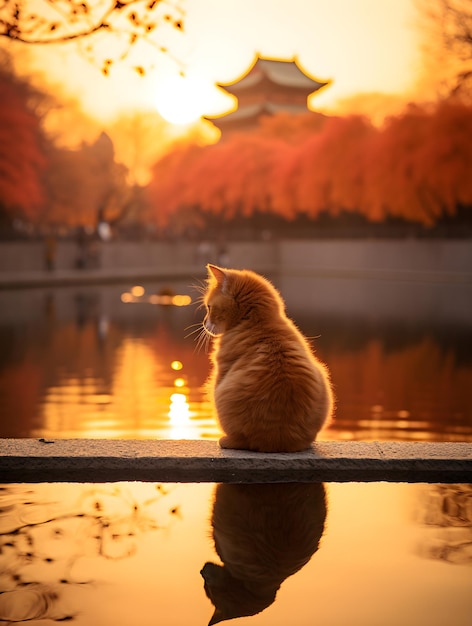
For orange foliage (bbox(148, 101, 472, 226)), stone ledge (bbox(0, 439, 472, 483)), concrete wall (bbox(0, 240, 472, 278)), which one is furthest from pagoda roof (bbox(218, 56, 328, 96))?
stone ledge (bbox(0, 439, 472, 483))

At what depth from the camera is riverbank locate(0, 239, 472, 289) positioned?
33.9m

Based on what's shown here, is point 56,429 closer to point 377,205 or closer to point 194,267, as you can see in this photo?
point 377,205

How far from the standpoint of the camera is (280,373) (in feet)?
15.0

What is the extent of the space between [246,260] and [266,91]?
21075mm

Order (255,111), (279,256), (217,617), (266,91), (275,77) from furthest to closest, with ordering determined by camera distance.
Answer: (266,91), (275,77), (255,111), (279,256), (217,617)

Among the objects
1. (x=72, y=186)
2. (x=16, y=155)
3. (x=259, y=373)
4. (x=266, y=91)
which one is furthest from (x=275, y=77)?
(x=259, y=373)

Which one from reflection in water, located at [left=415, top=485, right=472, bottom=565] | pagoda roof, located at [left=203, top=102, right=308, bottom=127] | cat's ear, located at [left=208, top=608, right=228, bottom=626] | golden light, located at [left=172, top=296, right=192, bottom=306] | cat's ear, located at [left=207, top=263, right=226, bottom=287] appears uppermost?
pagoda roof, located at [left=203, top=102, right=308, bottom=127]

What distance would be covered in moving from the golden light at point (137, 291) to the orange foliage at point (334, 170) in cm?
1220

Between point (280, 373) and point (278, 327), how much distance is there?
353 mm

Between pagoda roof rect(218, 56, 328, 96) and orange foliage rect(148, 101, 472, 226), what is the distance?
5156 millimetres

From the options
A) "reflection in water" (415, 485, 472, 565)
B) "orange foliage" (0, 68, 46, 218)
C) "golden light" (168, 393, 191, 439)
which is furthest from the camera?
"orange foliage" (0, 68, 46, 218)

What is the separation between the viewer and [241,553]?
3633mm

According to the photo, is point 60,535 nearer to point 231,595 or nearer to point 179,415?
point 231,595

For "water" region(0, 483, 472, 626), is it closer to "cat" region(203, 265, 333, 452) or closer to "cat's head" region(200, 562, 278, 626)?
"cat's head" region(200, 562, 278, 626)
